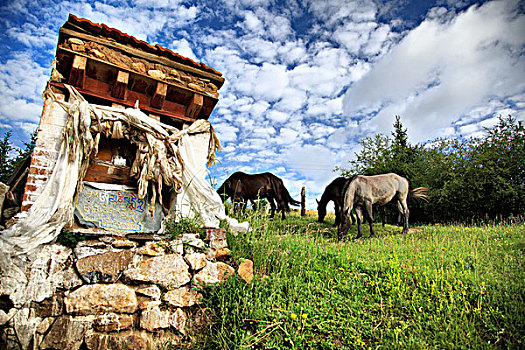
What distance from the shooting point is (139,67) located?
452 centimetres

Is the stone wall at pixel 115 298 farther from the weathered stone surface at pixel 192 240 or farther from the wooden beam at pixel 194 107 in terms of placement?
the wooden beam at pixel 194 107

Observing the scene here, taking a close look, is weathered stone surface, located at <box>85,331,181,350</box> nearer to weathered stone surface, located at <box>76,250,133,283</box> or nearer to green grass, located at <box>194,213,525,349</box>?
green grass, located at <box>194,213,525,349</box>

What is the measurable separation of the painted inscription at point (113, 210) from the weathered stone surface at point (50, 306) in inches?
40.2

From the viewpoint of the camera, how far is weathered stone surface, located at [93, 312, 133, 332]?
10.5 ft

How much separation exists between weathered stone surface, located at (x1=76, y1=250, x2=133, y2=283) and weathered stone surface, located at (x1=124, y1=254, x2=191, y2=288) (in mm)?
130

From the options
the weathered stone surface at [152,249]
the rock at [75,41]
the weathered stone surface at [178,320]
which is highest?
the rock at [75,41]

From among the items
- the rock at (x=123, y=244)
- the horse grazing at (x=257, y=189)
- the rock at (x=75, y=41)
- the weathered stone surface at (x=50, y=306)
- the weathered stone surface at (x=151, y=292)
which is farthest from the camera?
the horse grazing at (x=257, y=189)

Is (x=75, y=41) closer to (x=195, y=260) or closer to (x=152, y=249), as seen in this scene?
(x=152, y=249)

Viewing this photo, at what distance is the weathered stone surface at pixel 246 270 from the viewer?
3.90 metres

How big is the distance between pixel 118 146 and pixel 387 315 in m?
4.80

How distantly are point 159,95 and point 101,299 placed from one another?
328 centimetres

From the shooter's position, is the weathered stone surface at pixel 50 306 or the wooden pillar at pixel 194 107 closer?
the weathered stone surface at pixel 50 306

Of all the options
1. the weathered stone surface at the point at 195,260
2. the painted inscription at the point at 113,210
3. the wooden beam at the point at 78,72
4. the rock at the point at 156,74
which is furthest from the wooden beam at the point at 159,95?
the weathered stone surface at the point at 195,260

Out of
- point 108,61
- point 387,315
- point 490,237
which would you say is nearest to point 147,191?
point 108,61
